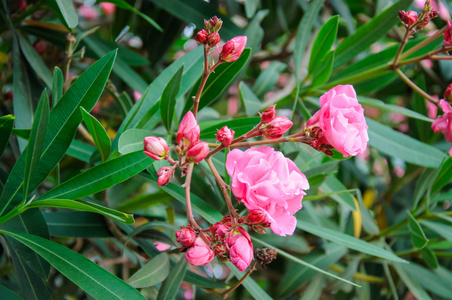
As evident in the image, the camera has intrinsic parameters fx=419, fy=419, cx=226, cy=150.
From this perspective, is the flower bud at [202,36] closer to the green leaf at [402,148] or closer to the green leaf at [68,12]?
the green leaf at [68,12]

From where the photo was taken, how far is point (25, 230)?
0.69 m

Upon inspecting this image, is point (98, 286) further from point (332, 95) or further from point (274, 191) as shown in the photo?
point (332, 95)

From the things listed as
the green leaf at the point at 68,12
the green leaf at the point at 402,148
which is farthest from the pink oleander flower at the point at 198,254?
the green leaf at the point at 402,148

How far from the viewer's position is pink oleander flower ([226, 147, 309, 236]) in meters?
0.56

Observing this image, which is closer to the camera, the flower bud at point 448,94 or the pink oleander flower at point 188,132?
the pink oleander flower at point 188,132

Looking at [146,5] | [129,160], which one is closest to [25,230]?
[129,160]

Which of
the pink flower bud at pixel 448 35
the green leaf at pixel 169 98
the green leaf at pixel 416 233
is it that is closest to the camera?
the green leaf at pixel 169 98

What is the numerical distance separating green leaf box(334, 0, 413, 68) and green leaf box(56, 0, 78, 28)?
0.63 m

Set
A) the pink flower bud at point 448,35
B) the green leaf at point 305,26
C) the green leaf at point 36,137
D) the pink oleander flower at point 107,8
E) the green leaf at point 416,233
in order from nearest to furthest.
A: the green leaf at point 36,137
the pink flower bud at point 448,35
the green leaf at point 416,233
the green leaf at point 305,26
the pink oleander flower at point 107,8

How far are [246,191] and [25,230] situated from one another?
0.39 meters

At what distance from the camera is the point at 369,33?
105 cm

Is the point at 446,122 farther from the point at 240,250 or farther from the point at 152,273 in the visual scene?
the point at 152,273

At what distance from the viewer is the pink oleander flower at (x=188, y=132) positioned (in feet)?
1.87

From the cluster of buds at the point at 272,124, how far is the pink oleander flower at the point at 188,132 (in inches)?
4.1
